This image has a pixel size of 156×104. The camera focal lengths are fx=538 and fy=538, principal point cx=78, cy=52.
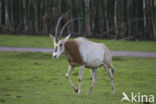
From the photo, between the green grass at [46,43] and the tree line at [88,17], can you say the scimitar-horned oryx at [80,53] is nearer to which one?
the green grass at [46,43]

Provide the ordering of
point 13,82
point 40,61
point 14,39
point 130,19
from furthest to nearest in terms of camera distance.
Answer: point 130,19, point 14,39, point 40,61, point 13,82

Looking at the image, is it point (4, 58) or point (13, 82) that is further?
point (4, 58)

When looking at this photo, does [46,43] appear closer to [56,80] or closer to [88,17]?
[88,17]

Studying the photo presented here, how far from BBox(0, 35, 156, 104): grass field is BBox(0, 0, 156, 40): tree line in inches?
185

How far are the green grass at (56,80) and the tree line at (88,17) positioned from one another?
874 cm

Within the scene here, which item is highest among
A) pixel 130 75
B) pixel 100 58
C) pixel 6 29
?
pixel 100 58

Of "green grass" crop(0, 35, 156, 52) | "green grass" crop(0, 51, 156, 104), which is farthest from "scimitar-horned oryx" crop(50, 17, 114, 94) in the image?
"green grass" crop(0, 35, 156, 52)

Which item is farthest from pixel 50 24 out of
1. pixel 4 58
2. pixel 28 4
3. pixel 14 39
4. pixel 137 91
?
pixel 137 91

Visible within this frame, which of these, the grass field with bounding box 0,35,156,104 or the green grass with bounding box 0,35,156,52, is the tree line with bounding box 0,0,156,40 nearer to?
the green grass with bounding box 0,35,156,52

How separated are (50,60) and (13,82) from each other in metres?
6.86

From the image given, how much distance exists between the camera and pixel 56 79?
18203 millimetres

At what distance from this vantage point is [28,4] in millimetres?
34750

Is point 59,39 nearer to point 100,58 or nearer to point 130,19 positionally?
point 100,58

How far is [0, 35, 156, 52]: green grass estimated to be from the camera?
29172mm
